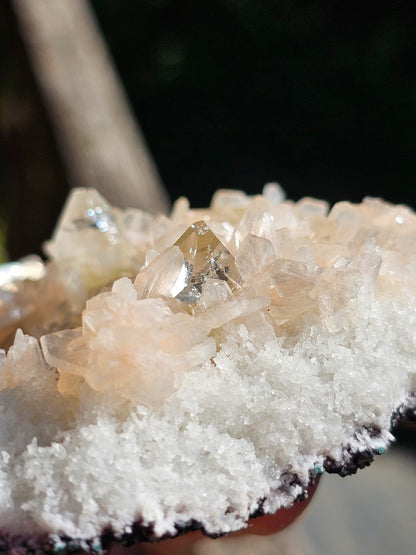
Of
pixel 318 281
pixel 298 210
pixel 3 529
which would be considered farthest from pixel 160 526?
pixel 298 210

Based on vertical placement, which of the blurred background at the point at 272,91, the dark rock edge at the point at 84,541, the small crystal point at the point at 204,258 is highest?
the small crystal point at the point at 204,258

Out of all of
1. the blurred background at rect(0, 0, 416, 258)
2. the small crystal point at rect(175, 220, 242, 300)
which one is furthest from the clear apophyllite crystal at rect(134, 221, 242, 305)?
the blurred background at rect(0, 0, 416, 258)

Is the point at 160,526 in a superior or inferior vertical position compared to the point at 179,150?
superior

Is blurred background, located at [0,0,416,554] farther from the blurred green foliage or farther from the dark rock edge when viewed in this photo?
the dark rock edge

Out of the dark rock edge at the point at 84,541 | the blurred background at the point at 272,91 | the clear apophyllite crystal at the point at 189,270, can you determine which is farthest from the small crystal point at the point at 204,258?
the blurred background at the point at 272,91

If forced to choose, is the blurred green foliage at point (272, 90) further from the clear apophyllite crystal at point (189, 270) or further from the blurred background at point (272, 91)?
the clear apophyllite crystal at point (189, 270)

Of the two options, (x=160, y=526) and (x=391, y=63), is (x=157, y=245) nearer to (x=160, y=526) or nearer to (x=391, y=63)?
(x=160, y=526)

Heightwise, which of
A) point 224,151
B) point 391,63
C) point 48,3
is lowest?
point 224,151
